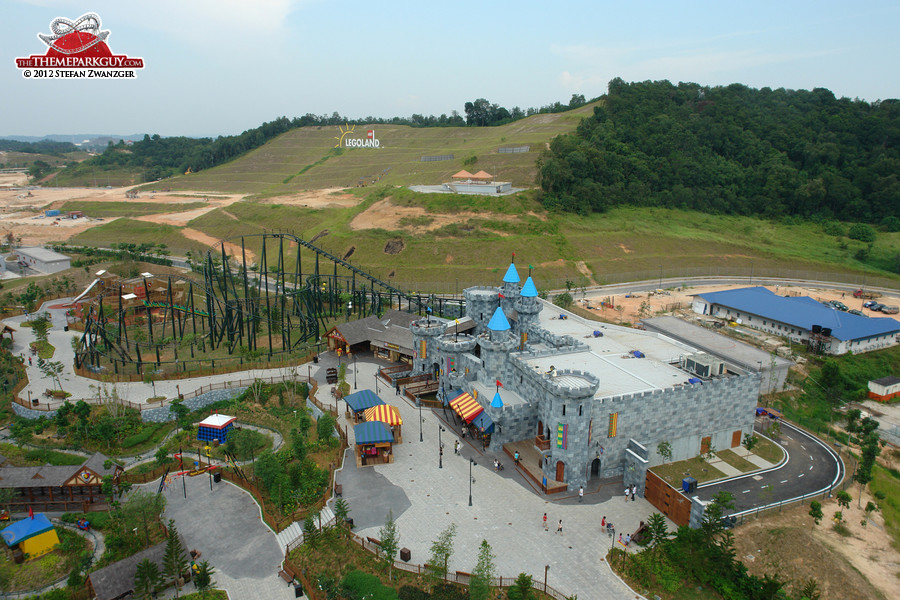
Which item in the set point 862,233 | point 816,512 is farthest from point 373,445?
point 862,233

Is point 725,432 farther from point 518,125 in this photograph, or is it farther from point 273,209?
point 518,125

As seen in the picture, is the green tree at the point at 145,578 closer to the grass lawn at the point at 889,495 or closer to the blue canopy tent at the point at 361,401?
the blue canopy tent at the point at 361,401

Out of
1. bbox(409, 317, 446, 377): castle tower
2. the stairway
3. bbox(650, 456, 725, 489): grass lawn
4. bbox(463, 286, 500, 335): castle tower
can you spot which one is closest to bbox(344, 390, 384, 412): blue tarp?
bbox(409, 317, 446, 377): castle tower

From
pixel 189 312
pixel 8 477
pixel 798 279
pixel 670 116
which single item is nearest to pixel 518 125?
pixel 670 116

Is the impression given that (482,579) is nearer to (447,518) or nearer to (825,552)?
(447,518)

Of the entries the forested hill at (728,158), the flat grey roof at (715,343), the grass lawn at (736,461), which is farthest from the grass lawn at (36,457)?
the forested hill at (728,158)

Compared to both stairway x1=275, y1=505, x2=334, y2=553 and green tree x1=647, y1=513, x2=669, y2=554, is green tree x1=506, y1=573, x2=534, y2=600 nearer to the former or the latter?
A: green tree x1=647, y1=513, x2=669, y2=554
